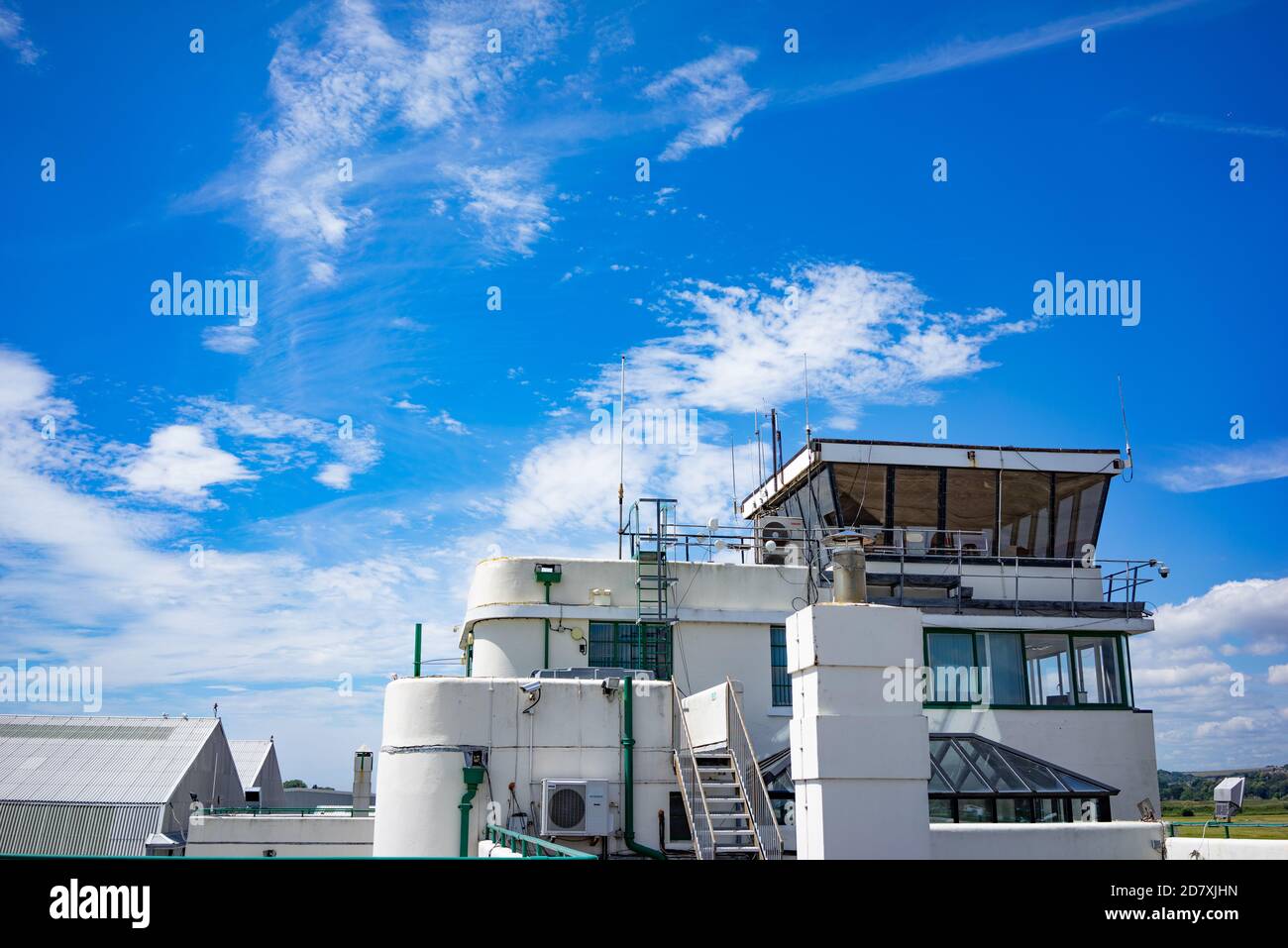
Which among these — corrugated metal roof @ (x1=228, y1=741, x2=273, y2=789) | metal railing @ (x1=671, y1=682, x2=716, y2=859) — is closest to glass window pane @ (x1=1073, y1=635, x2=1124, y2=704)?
metal railing @ (x1=671, y1=682, x2=716, y2=859)

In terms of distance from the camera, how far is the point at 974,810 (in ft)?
57.1

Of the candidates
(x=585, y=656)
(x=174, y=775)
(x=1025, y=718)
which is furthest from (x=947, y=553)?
(x=174, y=775)

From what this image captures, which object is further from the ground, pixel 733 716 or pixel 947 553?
pixel 947 553

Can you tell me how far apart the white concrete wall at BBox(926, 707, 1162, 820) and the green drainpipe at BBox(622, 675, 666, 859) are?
8.04m

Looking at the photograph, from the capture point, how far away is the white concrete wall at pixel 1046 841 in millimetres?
14086

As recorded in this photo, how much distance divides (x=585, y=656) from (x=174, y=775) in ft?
88.0

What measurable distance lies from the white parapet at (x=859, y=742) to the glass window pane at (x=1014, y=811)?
24.2 ft

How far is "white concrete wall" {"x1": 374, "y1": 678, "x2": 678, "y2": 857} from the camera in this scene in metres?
18.0

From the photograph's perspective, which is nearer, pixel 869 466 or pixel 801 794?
pixel 801 794

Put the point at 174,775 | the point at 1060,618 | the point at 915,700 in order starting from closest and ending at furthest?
the point at 915,700 → the point at 1060,618 → the point at 174,775

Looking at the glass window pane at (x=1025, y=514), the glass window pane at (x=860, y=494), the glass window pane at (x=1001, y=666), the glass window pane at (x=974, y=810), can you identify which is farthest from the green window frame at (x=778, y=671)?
the glass window pane at (x=1025, y=514)

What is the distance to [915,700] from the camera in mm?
10922

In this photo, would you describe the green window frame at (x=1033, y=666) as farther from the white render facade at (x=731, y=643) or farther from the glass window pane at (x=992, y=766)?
the glass window pane at (x=992, y=766)
